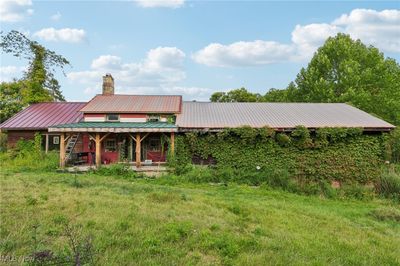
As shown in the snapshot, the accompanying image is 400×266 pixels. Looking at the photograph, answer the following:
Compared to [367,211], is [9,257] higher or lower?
higher

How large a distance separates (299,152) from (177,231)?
1221 centimetres

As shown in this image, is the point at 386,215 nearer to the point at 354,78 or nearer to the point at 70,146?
the point at 70,146

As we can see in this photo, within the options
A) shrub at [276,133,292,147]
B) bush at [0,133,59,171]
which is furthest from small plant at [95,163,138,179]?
shrub at [276,133,292,147]

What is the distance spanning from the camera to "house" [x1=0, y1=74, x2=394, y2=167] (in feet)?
55.6

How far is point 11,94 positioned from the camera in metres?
34.4

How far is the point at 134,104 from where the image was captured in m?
21.1

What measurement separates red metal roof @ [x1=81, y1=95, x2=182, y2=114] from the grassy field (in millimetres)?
10510

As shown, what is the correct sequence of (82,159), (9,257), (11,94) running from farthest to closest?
(11,94)
(82,159)
(9,257)

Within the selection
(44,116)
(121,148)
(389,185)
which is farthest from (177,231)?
(44,116)

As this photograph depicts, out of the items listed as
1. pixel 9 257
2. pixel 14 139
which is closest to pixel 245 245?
pixel 9 257

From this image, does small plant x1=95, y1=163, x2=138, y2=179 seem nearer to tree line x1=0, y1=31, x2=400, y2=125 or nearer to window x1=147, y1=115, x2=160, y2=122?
window x1=147, y1=115, x2=160, y2=122

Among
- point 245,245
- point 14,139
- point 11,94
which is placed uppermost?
point 11,94

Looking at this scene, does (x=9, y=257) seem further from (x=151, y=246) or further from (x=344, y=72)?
(x=344, y=72)

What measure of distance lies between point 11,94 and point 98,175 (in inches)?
1034
